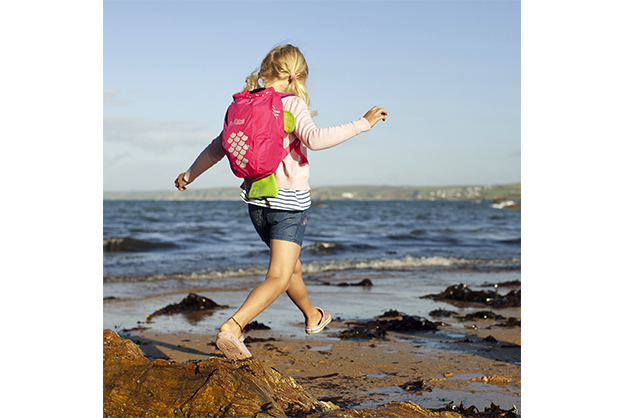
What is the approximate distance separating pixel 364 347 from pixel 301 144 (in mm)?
2417

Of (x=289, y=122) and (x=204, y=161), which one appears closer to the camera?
(x=289, y=122)

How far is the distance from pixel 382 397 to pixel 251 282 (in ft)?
21.0

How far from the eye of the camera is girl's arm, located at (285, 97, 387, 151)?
2791 millimetres

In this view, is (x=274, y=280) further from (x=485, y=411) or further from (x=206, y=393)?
(x=485, y=411)

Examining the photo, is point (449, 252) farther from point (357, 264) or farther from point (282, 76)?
point (282, 76)

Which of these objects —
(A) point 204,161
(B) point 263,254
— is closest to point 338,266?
(B) point 263,254

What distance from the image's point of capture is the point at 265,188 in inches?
115

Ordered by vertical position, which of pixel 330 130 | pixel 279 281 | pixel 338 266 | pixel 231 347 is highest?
pixel 330 130

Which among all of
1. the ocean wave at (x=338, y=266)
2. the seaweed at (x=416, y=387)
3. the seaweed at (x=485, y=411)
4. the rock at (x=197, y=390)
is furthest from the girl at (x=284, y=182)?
the ocean wave at (x=338, y=266)

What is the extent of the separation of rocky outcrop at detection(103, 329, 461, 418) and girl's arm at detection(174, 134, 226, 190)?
1.25 meters
